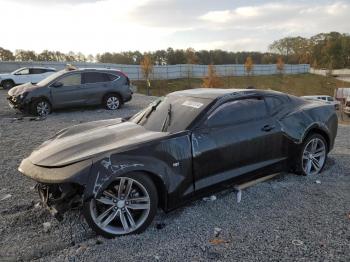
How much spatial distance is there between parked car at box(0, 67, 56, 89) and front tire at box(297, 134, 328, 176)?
1876cm

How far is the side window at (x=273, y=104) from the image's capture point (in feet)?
16.9

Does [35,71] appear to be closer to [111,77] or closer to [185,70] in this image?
[111,77]

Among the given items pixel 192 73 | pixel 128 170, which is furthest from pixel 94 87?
pixel 192 73

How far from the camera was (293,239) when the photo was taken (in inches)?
141

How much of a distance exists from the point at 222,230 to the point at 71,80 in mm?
9762

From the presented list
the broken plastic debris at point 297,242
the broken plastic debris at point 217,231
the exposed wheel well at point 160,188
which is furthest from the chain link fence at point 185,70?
the broken plastic debris at point 297,242

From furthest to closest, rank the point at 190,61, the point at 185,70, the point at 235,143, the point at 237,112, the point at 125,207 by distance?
the point at 190,61
the point at 185,70
the point at 237,112
the point at 235,143
the point at 125,207

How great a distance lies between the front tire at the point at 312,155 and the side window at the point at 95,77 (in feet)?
29.6

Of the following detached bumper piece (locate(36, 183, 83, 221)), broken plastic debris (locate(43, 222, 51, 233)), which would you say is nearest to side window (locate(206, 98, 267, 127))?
detached bumper piece (locate(36, 183, 83, 221))

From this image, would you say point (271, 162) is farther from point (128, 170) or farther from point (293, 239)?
point (128, 170)

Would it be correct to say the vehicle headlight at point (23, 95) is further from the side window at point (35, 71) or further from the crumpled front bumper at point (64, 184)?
the side window at point (35, 71)

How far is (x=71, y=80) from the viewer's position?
12.2 metres

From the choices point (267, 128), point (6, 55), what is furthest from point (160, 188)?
point (6, 55)

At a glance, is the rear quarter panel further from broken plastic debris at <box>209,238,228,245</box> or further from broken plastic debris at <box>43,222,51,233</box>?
broken plastic debris at <box>43,222,51,233</box>
